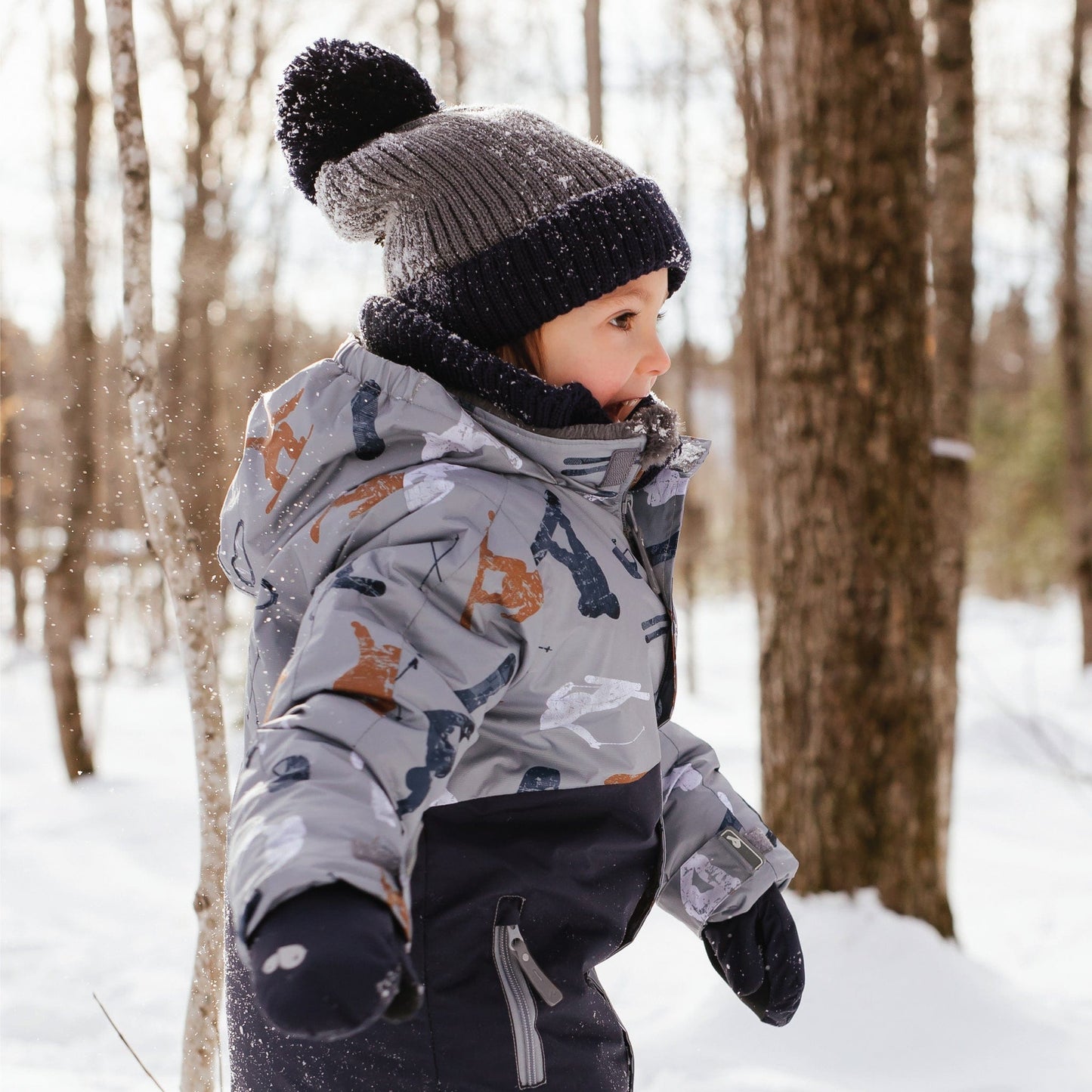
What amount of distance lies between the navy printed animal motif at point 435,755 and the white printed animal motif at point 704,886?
619 mm

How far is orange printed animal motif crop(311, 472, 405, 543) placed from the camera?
1121mm

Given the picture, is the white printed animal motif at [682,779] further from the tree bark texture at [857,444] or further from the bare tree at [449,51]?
the bare tree at [449,51]

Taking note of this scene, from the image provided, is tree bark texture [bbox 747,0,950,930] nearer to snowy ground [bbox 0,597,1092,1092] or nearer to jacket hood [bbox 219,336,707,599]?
snowy ground [bbox 0,597,1092,1092]

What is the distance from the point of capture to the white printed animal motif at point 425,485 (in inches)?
43.8

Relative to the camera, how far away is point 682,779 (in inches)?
60.9

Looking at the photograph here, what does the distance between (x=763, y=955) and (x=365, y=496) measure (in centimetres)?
90

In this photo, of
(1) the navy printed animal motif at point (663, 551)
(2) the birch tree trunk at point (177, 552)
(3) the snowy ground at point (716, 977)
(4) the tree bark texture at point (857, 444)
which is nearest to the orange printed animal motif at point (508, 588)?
(1) the navy printed animal motif at point (663, 551)

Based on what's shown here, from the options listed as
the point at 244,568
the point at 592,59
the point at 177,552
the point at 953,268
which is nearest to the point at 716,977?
the point at 177,552

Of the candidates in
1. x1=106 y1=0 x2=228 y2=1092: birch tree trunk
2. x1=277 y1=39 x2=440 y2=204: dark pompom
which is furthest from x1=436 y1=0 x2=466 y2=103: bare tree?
x1=277 y1=39 x2=440 y2=204: dark pompom

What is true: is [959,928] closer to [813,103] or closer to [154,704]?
[813,103]

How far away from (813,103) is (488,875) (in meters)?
2.81

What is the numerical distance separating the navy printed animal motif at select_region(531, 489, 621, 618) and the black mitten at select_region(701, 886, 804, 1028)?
57 cm

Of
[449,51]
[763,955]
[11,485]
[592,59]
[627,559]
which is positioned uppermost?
[449,51]

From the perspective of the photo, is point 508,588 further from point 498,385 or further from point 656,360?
point 656,360
